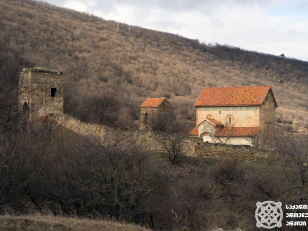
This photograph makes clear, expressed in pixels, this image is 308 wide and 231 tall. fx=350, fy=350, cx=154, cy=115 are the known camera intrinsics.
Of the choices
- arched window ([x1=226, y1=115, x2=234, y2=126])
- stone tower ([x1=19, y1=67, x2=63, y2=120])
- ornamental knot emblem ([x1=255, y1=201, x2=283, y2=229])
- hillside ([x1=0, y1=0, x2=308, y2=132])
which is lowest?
ornamental knot emblem ([x1=255, y1=201, x2=283, y2=229])

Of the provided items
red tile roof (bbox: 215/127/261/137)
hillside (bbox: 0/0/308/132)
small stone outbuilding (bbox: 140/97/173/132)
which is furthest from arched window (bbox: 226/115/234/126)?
hillside (bbox: 0/0/308/132)

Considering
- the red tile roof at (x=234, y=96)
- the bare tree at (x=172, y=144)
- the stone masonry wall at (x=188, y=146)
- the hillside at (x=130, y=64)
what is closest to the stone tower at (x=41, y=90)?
the stone masonry wall at (x=188, y=146)

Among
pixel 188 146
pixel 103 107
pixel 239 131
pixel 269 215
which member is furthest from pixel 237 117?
pixel 269 215

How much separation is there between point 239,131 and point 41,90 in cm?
1418

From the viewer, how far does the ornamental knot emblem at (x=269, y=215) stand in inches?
456

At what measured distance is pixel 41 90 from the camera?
69.2 ft

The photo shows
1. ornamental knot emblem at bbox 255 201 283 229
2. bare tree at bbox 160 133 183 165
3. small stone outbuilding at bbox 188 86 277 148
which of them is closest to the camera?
ornamental knot emblem at bbox 255 201 283 229

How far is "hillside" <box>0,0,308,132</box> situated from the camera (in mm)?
42041

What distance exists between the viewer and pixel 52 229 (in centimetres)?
791

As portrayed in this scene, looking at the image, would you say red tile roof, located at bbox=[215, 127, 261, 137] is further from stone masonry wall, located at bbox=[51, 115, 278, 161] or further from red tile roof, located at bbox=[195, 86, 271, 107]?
stone masonry wall, located at bbox=[51, 115, 278, 161]

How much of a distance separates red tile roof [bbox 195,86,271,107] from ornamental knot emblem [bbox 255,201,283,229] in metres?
15.4

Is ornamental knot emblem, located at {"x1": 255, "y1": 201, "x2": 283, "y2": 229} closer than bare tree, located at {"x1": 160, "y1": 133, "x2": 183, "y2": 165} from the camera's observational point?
Yes

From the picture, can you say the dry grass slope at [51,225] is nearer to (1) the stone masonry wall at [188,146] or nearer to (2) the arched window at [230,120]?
(1) the stone masonry wall at [188,146]

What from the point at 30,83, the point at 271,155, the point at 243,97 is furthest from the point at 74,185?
the point at 243,97
